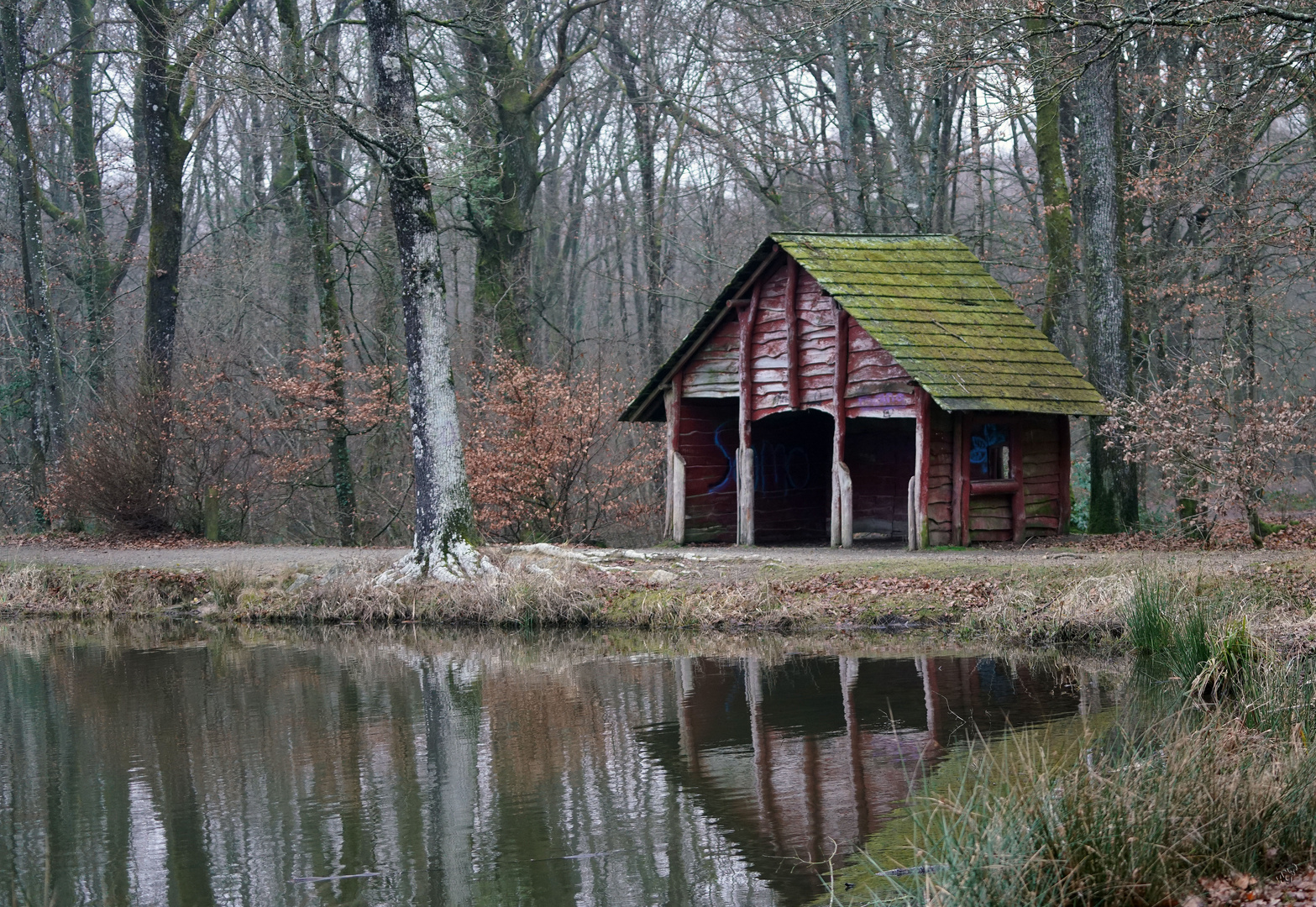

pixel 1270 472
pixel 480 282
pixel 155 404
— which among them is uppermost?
pixel 480 282

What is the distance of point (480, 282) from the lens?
2588 cm

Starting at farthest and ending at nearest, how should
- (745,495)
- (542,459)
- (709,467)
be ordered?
(542,459)
(709,467)
(745,495)

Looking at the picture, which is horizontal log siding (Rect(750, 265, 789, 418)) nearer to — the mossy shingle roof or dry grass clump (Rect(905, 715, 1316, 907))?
the mossy shingle roof

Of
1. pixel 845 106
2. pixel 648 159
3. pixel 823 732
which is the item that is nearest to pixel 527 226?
pixel 648 159

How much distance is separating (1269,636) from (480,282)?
1772cm

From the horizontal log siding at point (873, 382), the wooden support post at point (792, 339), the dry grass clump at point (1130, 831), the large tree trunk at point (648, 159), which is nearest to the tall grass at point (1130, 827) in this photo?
the dry grass clump at point (1130, 831)

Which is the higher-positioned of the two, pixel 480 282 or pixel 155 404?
pixel 480 282

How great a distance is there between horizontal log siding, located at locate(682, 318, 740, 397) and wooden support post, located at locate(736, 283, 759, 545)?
1.08 ft

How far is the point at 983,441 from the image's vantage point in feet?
61.9

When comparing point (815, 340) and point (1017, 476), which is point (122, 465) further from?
point (1017, 476)

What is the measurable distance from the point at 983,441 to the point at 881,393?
177cm

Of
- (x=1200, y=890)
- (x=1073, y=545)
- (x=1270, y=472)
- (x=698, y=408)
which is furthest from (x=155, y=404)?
(x=1200, y=890)

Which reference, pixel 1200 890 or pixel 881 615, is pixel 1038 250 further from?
pixel 1200 890

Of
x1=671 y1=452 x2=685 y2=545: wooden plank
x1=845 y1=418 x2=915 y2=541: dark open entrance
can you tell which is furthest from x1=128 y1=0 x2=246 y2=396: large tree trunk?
x1=845 y1=418 x2=915 y2=541: dark open entrance
